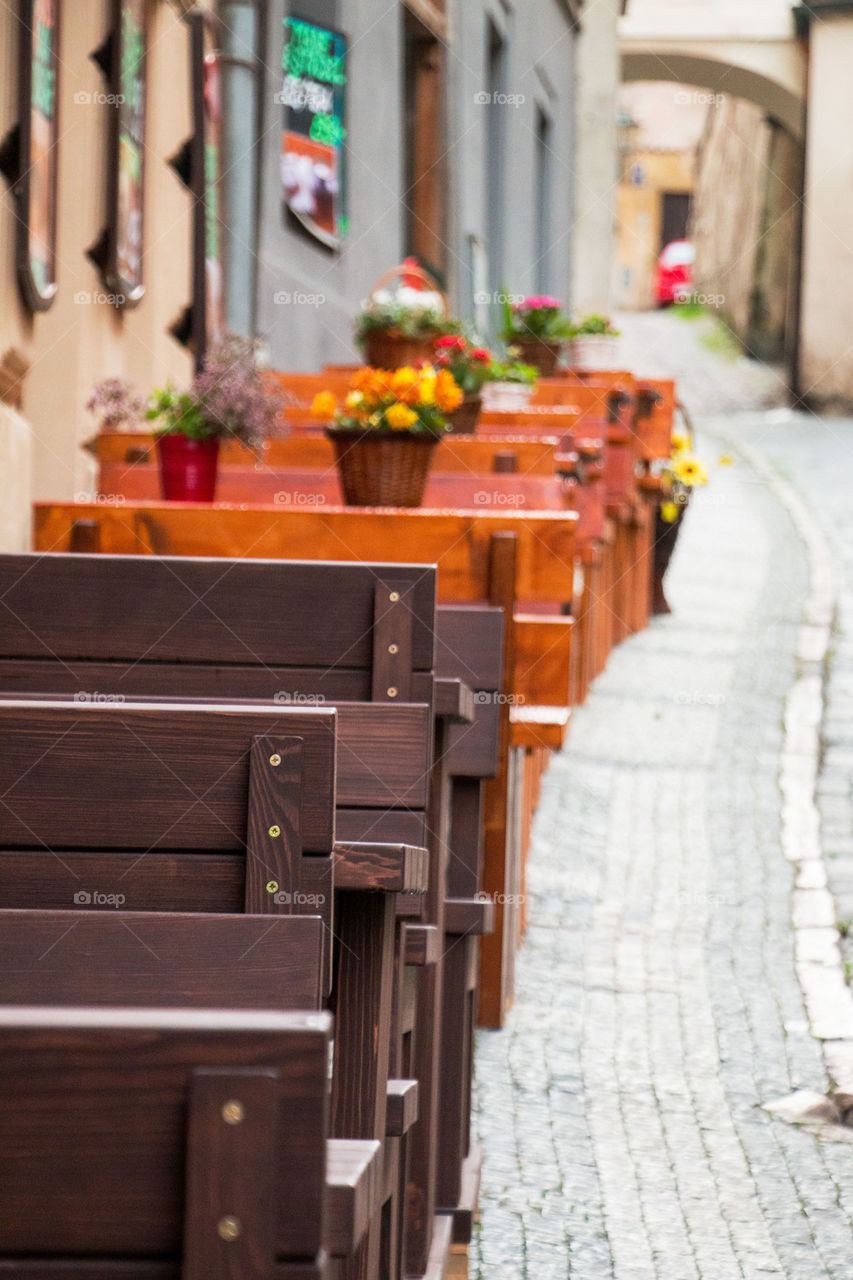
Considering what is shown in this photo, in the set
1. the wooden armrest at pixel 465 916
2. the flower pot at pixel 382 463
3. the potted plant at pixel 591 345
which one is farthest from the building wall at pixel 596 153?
the wooden armrest at pixel 465 916

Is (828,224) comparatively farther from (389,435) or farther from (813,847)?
(389,435)

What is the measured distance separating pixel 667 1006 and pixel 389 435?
2.03m

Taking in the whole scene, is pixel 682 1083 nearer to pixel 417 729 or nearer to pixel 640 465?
pixel 417 729

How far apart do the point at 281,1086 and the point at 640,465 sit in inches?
393

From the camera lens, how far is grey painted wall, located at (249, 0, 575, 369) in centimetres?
943

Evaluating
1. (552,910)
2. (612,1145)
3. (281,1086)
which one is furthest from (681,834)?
(281,1086)

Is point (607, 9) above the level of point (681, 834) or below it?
above

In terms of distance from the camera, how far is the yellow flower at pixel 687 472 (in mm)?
11289

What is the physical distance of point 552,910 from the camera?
21.7 ft

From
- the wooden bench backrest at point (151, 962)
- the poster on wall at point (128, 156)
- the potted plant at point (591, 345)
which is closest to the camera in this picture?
the wooden bench backrest at point (151, 962)

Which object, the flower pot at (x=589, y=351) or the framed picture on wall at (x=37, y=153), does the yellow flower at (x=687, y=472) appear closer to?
the flower pot at (x=589, y=351)

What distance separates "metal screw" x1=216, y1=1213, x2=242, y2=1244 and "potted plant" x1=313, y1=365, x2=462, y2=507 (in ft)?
13.0

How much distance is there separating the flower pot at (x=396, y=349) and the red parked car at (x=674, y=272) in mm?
34923

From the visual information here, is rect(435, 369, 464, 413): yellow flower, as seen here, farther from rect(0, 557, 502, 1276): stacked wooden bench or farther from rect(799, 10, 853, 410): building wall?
rect(799, 10, 853, 410): building wall
